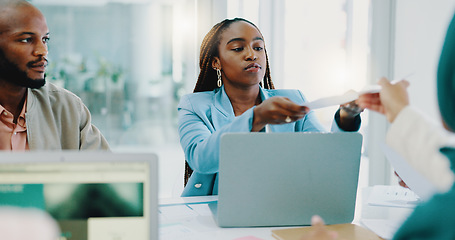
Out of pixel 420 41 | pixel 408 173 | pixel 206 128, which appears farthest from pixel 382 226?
pixel 420 41

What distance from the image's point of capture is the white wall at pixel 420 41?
88.4 inches

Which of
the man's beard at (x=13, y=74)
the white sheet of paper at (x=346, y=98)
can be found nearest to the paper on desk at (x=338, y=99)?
the white sheet of paper at (x=346, y=98)

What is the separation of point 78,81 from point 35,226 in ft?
6.69

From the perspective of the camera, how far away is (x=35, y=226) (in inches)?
25.0

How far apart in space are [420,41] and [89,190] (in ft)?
7.51

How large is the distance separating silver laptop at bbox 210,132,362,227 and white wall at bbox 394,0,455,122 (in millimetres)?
1449

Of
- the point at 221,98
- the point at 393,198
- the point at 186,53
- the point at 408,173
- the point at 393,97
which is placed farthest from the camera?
the point at 186,53

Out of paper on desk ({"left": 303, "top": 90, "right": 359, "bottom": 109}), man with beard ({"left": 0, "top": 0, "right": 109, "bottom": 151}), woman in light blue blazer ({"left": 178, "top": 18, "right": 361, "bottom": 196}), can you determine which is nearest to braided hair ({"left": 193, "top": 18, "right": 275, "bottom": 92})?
woman in light blue blazer ({"left": 178, "top": 18, "right": 361, "bottom": 196})

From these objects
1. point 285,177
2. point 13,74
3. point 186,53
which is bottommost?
point 285,177

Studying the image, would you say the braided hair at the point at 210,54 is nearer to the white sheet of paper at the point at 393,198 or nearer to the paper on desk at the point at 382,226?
the white sheet of paper at the point at 393,198

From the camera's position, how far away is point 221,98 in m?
1.65

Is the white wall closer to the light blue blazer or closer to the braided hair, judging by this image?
the light blue blazer

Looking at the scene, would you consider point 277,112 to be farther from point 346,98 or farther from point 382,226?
point 382,226

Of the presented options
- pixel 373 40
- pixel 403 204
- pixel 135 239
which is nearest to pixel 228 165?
pixel 135 239
